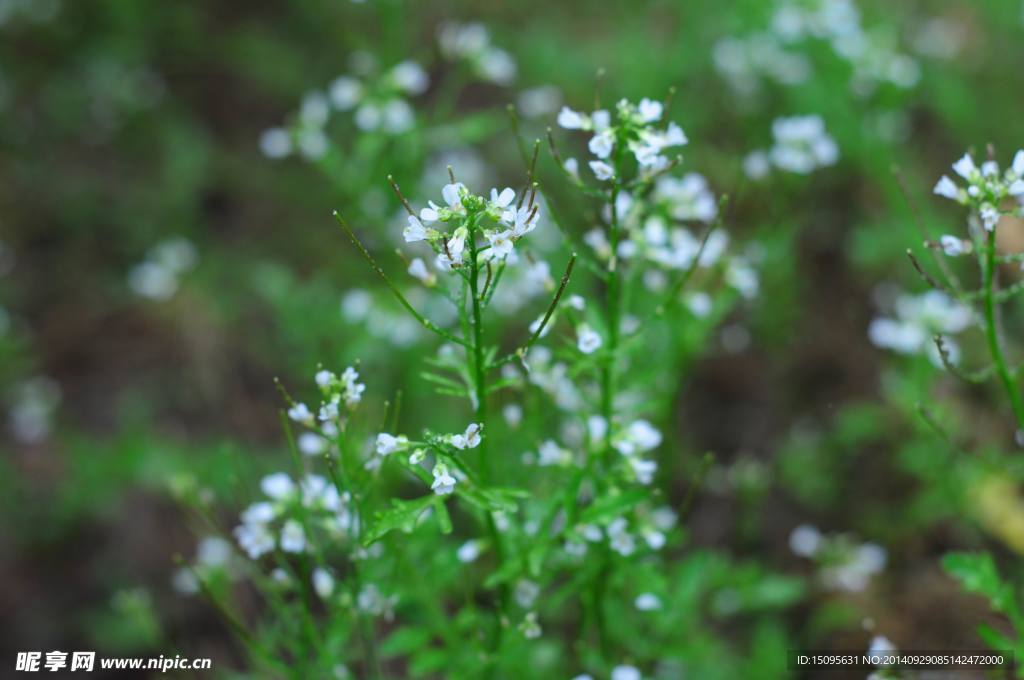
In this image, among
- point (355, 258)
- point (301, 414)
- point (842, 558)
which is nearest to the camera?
point (301, 414)

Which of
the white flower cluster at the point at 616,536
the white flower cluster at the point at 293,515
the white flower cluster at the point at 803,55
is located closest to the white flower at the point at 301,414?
the white flower cluster at the point at 293,515

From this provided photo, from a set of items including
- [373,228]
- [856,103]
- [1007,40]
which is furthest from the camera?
[1007,40]

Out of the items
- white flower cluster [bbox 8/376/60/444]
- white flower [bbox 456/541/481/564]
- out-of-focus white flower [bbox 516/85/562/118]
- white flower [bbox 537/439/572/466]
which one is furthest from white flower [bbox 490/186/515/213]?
white flower cluster [bbox 8/376/60/444]

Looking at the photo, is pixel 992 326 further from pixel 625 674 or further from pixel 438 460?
pixel 438 460

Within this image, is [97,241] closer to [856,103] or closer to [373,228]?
[373,228]

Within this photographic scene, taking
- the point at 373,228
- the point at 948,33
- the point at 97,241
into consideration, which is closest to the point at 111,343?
the point at 97,241

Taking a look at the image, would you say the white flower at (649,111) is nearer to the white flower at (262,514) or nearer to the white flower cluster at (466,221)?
the white flower cluster at (466,221)

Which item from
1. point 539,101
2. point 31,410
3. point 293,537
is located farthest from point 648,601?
point 31,410
